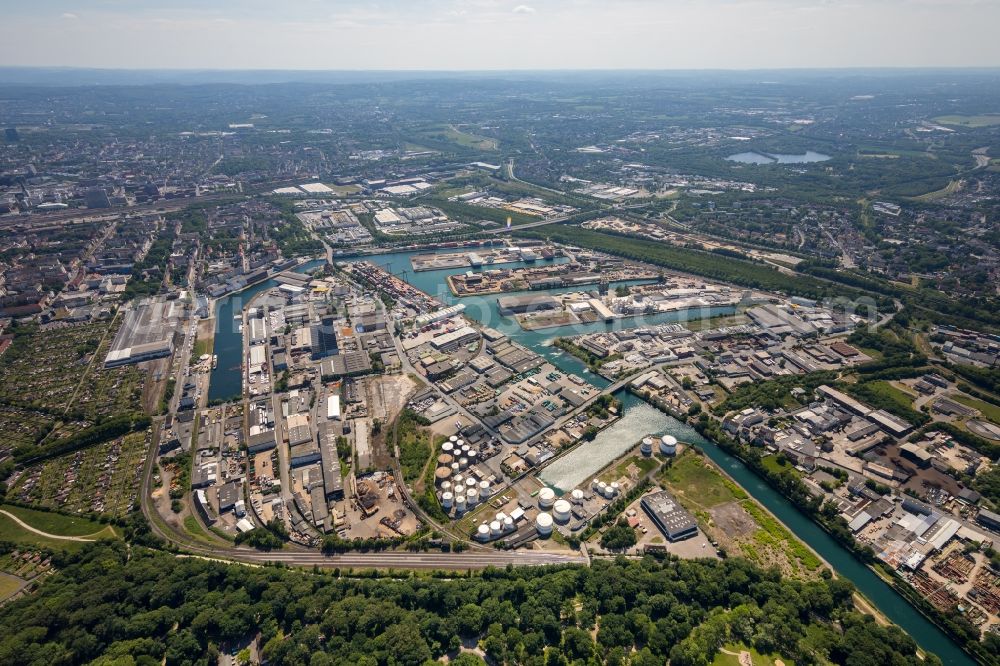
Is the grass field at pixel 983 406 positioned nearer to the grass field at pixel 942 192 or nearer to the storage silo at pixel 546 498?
the storage silo at pixel 546 498

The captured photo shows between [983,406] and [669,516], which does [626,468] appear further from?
[983,406]

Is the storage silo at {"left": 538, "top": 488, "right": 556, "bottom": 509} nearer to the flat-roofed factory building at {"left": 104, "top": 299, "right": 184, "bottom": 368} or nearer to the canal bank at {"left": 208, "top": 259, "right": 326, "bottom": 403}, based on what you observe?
the canal bank at {"left": 208, "top": 259, "right": 326, "bottom": 403}

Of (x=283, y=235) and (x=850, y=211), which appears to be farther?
(x=850, y=211)

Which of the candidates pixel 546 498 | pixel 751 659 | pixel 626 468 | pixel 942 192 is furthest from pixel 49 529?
pixel 942 192

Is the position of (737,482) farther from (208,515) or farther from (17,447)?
(17,447)

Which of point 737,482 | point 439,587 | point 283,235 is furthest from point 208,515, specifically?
point 283,235
